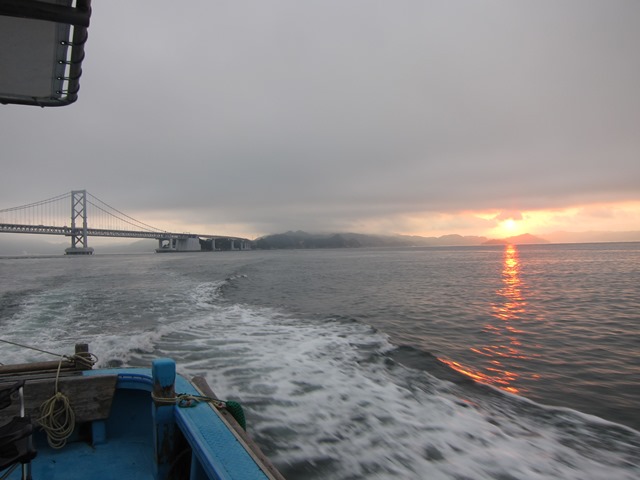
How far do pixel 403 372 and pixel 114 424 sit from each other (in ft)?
15.9

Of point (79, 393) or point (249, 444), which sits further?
point (79, 393)

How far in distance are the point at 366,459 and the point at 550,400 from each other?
333 centimetres

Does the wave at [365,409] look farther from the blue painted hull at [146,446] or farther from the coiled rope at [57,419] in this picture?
the coiled rope at [57,419]

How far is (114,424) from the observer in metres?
3.49

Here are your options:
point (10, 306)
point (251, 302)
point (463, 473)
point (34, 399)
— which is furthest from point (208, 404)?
point (10, 306)

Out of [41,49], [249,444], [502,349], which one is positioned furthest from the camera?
[502,349]

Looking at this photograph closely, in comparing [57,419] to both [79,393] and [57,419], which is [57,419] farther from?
[79,393]

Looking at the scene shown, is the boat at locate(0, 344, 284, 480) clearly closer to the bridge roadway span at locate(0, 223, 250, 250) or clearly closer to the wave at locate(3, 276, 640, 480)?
the wave at locate(3, 276, 640, 480)

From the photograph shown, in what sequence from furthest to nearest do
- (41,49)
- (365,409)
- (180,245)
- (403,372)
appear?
(180,245) < (403,372) < (365,409) < (41,49)

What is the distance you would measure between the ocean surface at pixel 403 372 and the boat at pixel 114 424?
155cm

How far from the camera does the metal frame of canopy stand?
93.5 inches

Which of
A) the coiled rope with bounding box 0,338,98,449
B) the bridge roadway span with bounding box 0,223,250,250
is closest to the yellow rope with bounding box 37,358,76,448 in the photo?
the coiled rope with bounding box 0,338,98,449

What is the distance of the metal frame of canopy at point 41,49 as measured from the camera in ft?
7.79

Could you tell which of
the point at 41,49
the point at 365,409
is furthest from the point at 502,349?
the point at 41,49
